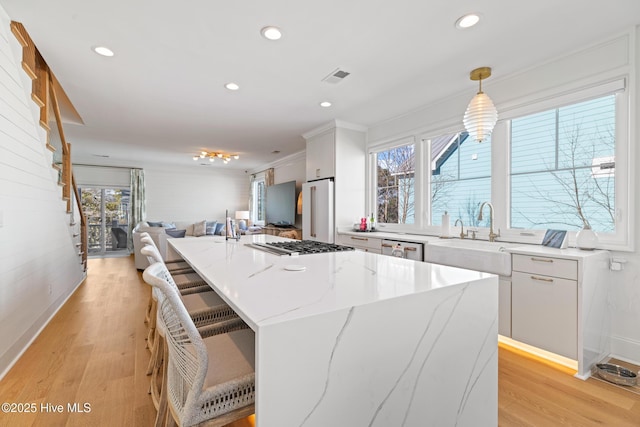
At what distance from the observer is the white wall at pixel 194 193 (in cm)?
848

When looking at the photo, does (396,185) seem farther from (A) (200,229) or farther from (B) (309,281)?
(A) (200,229)

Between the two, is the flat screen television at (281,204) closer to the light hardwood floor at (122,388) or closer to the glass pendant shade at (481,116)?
the light hardwood floor at (122,388)

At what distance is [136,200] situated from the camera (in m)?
8.06

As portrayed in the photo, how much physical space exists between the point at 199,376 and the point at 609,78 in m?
3.39

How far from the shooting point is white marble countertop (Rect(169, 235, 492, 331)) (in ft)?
3.01

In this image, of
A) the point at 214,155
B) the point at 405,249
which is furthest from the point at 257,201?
the point at 405,249

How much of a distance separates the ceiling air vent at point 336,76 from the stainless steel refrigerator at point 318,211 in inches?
66.0

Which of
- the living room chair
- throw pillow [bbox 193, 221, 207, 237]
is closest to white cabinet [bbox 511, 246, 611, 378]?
the living room chair

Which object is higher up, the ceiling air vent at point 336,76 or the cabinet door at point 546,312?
the ceiling air vent at point 336,76

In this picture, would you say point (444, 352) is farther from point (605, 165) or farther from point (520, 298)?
point (605, 165)

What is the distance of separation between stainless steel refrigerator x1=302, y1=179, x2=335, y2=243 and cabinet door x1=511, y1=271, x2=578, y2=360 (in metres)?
2.58

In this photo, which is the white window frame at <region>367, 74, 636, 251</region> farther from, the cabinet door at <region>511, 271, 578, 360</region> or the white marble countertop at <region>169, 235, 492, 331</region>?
the white marble countertop at <region>169, 235, 492, 331</region>

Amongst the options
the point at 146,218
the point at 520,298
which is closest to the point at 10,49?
the point at 520,298

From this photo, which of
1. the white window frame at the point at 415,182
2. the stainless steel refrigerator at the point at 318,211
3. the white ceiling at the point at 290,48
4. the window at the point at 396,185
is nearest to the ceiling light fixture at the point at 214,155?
the white ceiling at the point at 290,48
